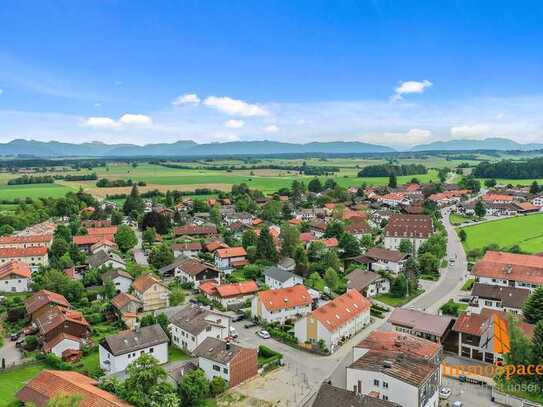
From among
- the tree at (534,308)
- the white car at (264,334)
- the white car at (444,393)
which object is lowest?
the white car at (264,334)

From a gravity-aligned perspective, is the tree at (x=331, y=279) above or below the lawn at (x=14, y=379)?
above

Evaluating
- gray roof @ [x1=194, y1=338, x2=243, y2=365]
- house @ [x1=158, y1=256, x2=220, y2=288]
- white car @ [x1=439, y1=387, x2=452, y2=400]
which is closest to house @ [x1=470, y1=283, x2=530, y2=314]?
white car @ [x1=439, y1=387, x2=452, y2=400]

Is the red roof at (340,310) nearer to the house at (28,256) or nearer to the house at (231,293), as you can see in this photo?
the house at (231,293)

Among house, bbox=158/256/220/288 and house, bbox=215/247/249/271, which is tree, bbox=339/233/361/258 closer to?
Result: house, bbox=215/247/249/271

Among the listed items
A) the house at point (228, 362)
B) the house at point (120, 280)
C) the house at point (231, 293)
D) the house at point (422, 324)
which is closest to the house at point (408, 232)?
the house at point (231, 293)

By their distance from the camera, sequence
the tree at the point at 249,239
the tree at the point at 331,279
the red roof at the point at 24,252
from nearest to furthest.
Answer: the tree at the point at 331,279
the red roof at the point at 24,252
the tree at the point at 249,239

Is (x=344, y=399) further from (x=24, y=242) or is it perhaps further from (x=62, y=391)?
(x=24, y=242)

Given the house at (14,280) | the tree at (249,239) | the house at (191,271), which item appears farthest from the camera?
the tree at (249,239)
